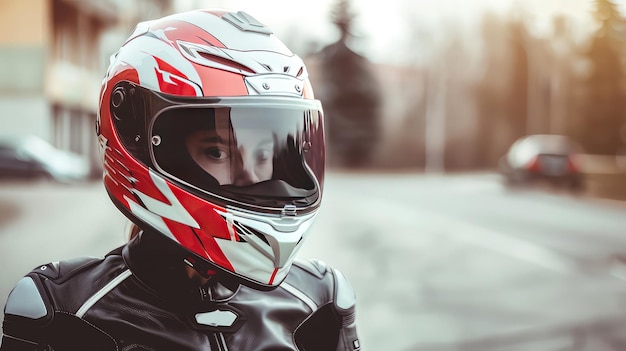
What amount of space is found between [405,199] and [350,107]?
14345 millimetres

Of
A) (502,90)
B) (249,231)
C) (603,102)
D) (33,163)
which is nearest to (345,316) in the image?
(249,231)

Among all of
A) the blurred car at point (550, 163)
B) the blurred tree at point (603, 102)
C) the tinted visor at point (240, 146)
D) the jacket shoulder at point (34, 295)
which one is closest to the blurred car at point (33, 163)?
the blurred car at point (550, 163)

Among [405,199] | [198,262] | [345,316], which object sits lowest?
[405,199]

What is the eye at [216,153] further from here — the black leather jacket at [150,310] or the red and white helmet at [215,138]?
the black leather jacket at [150,310]

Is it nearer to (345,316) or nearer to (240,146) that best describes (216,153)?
(240,146)

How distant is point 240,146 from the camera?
Result: 1233 mm

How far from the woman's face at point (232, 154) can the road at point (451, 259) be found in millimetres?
2917

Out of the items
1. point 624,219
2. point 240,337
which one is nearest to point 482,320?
point 240,337

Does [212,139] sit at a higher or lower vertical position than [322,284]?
higher

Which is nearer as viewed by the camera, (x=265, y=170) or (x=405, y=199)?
(x=265, y=170)

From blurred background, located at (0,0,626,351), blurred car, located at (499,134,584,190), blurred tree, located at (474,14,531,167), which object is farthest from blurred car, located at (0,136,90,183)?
blurred tree, located at (474,14,531,167)

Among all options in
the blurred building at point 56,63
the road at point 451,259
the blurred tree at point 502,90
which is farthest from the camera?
the blurred tree at point 502,90

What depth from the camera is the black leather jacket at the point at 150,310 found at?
4.15ft

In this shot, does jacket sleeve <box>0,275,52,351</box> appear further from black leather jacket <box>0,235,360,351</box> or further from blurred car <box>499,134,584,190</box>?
blurred car <box>499,134,584,190</box>
